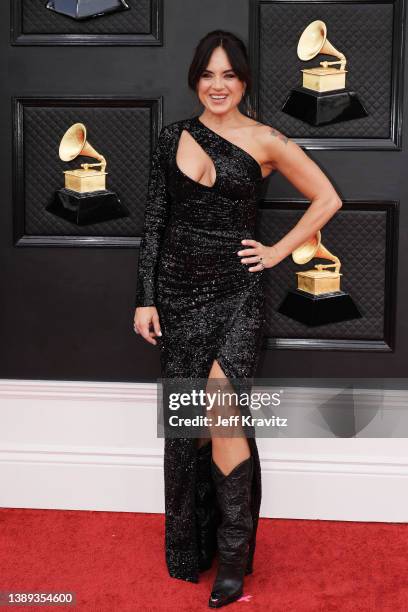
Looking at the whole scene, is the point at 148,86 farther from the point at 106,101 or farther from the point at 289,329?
the point at 289,329

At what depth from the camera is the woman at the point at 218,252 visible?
115 inches

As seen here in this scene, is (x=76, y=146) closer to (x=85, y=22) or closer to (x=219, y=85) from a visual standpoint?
(x=85, y=22)

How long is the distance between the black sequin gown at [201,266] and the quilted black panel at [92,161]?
46cm

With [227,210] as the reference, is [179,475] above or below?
below

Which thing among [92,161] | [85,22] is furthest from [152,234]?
[85,22]

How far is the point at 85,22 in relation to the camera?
11.3 feet

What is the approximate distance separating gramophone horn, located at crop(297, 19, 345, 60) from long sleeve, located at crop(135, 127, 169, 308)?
74cm

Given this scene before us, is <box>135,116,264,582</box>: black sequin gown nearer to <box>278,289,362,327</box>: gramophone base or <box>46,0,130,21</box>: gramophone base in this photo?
<box>278,289,362,327</box>: gramophone base

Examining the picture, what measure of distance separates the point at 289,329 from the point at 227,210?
0.75 metres

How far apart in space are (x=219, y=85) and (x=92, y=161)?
0.82 m

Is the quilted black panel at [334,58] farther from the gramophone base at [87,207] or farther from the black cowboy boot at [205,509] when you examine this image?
the black cowboy boot at [205,509]

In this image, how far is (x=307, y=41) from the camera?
336cm

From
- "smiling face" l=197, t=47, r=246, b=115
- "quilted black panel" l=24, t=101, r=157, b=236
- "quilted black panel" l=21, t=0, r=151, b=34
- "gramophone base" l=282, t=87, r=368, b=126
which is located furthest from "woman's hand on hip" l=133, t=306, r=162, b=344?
"quilted black panel" l=21, t=0, r=151, b=34

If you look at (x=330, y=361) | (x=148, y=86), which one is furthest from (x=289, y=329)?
(x=148, y=86)
